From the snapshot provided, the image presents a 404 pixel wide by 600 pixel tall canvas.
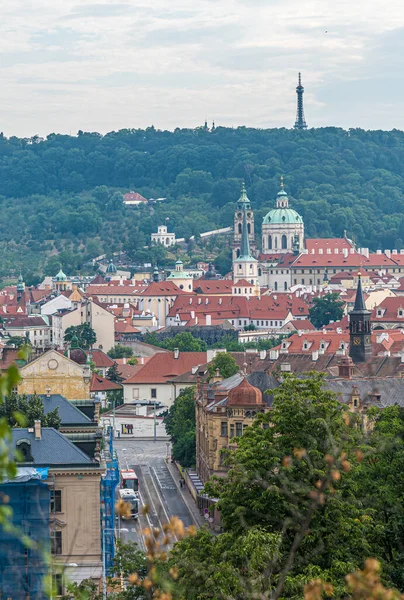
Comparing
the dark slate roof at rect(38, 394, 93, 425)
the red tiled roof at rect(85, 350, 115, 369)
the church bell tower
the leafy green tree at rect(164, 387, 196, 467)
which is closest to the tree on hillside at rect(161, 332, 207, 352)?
the red tiled roof at rect(85, 350, 115, 369)

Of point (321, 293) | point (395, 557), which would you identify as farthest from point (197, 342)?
point (395, 557)

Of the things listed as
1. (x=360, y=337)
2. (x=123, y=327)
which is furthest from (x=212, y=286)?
(x=360, y=337)

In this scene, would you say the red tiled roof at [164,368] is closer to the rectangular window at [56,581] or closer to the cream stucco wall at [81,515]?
the cream stucco wall at [81,515]

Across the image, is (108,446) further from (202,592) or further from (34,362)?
(202,592)

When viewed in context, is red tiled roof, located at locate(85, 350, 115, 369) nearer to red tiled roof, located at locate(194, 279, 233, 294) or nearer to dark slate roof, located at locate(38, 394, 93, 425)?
dark slate roof, located at locate(38, 394, 93, 425)

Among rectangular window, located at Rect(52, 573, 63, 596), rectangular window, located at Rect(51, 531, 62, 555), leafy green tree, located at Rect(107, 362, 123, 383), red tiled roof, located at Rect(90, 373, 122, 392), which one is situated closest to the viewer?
rectangular window, located at Rect(52, 573, 63, 596)
